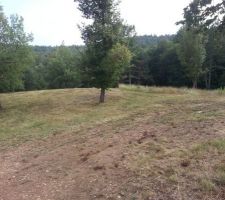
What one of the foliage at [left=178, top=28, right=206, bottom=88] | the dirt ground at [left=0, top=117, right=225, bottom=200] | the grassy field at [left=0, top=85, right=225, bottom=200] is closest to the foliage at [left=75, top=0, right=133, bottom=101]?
the grassy field at [left=0, top=85, right=225, bottom=200]

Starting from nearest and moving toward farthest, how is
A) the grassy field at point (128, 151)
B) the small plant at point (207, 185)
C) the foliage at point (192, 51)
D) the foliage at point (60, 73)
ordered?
the small plant at point (207, 185) → the grassy field at point (128, 151) → the foliage at point (192, 51) → the foliage at point (60, 73)

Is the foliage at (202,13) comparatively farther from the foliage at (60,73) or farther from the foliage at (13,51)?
the foliage at (60,73)

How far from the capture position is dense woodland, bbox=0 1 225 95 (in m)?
27.6

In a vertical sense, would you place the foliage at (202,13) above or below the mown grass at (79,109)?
above

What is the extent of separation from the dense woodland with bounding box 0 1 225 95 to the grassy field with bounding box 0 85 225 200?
15.6ft

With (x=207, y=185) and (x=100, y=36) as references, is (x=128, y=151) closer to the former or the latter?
(x=207, y=185)

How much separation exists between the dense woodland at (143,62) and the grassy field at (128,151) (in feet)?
15.6

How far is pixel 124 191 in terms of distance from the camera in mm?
9414

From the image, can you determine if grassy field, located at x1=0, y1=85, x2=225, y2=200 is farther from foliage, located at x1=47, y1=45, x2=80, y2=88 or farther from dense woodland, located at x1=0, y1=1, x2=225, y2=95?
foliage, located at x1=47, y1=45, x2=80, y2=88

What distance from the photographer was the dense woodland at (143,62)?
27.6m

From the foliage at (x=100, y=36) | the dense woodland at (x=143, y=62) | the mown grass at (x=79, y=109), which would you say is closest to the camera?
the mown grass at (x=79, y=109)

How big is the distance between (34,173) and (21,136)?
6.98 meters

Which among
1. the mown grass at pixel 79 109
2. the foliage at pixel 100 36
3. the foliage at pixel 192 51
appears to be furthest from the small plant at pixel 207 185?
the foliage at pixel 192 51

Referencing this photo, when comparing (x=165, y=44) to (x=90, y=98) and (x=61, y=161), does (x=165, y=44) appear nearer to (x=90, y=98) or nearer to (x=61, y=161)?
(x=90, y=98)
